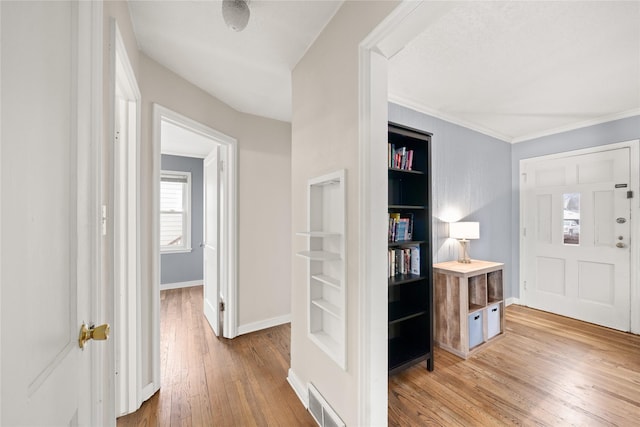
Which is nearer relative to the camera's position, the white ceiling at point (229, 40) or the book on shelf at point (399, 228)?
the white ceiling at point (229, 40)

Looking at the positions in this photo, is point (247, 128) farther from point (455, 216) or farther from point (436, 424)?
point (436, 424)

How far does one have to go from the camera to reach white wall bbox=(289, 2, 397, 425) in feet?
4.37

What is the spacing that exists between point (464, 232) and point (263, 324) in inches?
96.0

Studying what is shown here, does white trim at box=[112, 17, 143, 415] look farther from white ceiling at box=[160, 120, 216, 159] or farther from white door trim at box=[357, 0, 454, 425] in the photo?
white ceiling at box=[160, 120, 216, 159]

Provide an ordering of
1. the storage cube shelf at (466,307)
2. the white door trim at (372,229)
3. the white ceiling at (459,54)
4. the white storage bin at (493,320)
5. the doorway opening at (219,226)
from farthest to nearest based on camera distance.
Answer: the white storage bin at (493,320) < the doorway opening at (219,226) < the storage cube shelf at (466,307) < the white ceiling at (459,54) < the white door trim at (372,229)

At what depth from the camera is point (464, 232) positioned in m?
2.78

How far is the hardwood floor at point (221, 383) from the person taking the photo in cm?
162

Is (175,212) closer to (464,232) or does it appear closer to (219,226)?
(219,226)

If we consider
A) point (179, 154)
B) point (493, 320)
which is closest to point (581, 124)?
point (493, 320)

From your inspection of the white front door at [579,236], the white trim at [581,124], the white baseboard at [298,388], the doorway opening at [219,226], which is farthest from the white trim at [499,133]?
the white baseboard at [298,388]

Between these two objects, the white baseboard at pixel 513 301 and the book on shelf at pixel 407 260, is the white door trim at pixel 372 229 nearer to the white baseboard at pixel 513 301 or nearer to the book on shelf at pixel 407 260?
the book on shelf at pixel 407 260

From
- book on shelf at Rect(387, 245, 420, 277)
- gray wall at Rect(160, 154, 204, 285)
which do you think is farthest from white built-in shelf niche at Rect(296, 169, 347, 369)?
gray wall at Rect(160, 154, 204, 285)

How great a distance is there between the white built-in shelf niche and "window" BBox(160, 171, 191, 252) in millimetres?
3919

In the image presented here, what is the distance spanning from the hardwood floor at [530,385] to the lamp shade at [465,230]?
1.11 m
